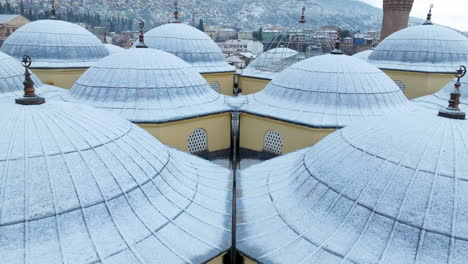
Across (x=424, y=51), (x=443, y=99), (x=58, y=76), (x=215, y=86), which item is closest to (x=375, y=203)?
(x=443, y=99)

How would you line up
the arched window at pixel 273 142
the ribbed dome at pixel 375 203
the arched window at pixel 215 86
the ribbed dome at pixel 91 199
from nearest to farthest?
1. the ribbed dome at pixel 91 199
2. the ribbed dome at pixel 375 203
3. the arched window at pixel 273 142
4. the arched window at pixel 215 86

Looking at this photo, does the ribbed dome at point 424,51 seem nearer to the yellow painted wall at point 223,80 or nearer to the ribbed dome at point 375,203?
the yellow painted wall at point 223,80

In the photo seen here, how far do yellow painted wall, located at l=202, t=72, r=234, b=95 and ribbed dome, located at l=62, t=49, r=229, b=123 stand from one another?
727cm

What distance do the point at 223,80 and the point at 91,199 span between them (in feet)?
65.5

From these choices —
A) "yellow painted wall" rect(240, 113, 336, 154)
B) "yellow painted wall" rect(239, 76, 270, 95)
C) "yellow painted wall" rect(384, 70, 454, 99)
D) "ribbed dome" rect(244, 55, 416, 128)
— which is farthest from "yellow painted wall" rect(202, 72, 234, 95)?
"yellow painted wall" rect(384, 70, 454, 99)

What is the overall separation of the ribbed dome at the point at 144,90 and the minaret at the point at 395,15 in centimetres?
2803

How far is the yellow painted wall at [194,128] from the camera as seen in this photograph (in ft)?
49.8

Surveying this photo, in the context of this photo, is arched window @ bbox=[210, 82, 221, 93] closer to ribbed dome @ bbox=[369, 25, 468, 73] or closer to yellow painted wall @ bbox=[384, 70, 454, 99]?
ribbed dome @ bbox=[369, 25, 468, 73]

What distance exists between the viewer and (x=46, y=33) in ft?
80.1

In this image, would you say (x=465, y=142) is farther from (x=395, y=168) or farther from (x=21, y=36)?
(x=21, y=36)

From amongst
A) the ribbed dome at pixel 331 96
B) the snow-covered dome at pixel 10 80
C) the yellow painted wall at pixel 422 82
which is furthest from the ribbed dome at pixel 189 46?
the yellow painted wall at pixel 422 82

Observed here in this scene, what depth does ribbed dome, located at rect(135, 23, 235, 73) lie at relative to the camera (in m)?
24.8

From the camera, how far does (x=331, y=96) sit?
52.9 ft

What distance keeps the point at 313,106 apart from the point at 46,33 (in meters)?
19.7
